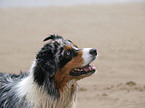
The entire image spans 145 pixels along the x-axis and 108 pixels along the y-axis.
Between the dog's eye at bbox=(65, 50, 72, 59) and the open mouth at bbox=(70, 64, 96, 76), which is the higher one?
the dog's eye at bbox=(65, 50, 72, 59)

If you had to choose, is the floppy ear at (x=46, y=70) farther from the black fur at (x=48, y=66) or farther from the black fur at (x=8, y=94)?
the black fur at (x=8, y=94)

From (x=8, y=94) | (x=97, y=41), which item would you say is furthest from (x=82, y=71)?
(x=97, y=41)

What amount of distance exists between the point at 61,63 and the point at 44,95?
0.54 metres

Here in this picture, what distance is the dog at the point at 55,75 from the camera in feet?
11.1

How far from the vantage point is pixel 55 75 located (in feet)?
11.1

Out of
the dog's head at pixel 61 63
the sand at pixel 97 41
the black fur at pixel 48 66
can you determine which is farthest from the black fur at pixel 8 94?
Answer: the sand at pixel 97 41

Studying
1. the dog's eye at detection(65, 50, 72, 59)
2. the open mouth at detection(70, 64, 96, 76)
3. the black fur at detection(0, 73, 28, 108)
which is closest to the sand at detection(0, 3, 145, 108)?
the open mouth at detection(70, 64, 96, 76)

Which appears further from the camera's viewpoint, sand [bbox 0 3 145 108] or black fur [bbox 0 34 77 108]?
sand [bbox 0 3 145 108]

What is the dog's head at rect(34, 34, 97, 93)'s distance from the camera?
3367 mm

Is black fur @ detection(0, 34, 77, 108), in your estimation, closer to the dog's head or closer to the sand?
the dog's head

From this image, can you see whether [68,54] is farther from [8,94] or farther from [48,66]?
[8,94]

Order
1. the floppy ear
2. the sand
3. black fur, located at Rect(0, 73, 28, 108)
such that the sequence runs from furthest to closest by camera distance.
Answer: the sand, black fur, located at Rect(0, 73, 28, 108), the floppy ear

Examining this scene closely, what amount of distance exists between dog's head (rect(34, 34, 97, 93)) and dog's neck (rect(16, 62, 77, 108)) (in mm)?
105

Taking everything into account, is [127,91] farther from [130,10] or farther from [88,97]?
[130,10]
